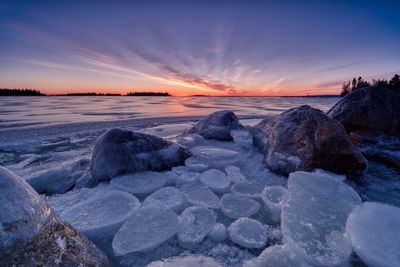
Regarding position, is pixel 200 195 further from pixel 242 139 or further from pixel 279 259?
Answer: pixel 242 139

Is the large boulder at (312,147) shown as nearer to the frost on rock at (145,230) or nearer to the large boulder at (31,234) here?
the frost on rock at (145,230)

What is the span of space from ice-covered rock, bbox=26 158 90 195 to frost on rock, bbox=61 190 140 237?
0.70 metres

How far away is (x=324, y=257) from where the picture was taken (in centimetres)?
128

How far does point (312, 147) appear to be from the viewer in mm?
2451

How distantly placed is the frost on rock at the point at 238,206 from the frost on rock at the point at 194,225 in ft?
0.47

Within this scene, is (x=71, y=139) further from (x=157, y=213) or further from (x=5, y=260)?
(x=5, y=260)

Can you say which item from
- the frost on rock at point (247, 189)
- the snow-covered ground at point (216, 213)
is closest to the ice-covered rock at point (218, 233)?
the snow-covered ground at point (216, 213)

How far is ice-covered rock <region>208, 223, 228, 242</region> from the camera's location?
1506 millimetres

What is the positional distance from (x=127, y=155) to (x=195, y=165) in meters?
0.85

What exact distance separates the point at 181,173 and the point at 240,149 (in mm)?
1450

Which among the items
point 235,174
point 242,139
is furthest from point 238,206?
point 242,139

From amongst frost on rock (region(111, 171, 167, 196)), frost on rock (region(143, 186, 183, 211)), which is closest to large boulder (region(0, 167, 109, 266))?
frost on rock (region(143, 186, 183, 211))

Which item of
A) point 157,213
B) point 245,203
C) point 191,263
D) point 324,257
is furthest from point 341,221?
point 157,213

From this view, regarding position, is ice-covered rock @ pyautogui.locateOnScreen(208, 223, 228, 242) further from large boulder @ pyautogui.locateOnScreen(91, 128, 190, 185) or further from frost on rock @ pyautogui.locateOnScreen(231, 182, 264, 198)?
large boulder @ pyautogui.locateOnScreen(91, 128, 190, 185)
